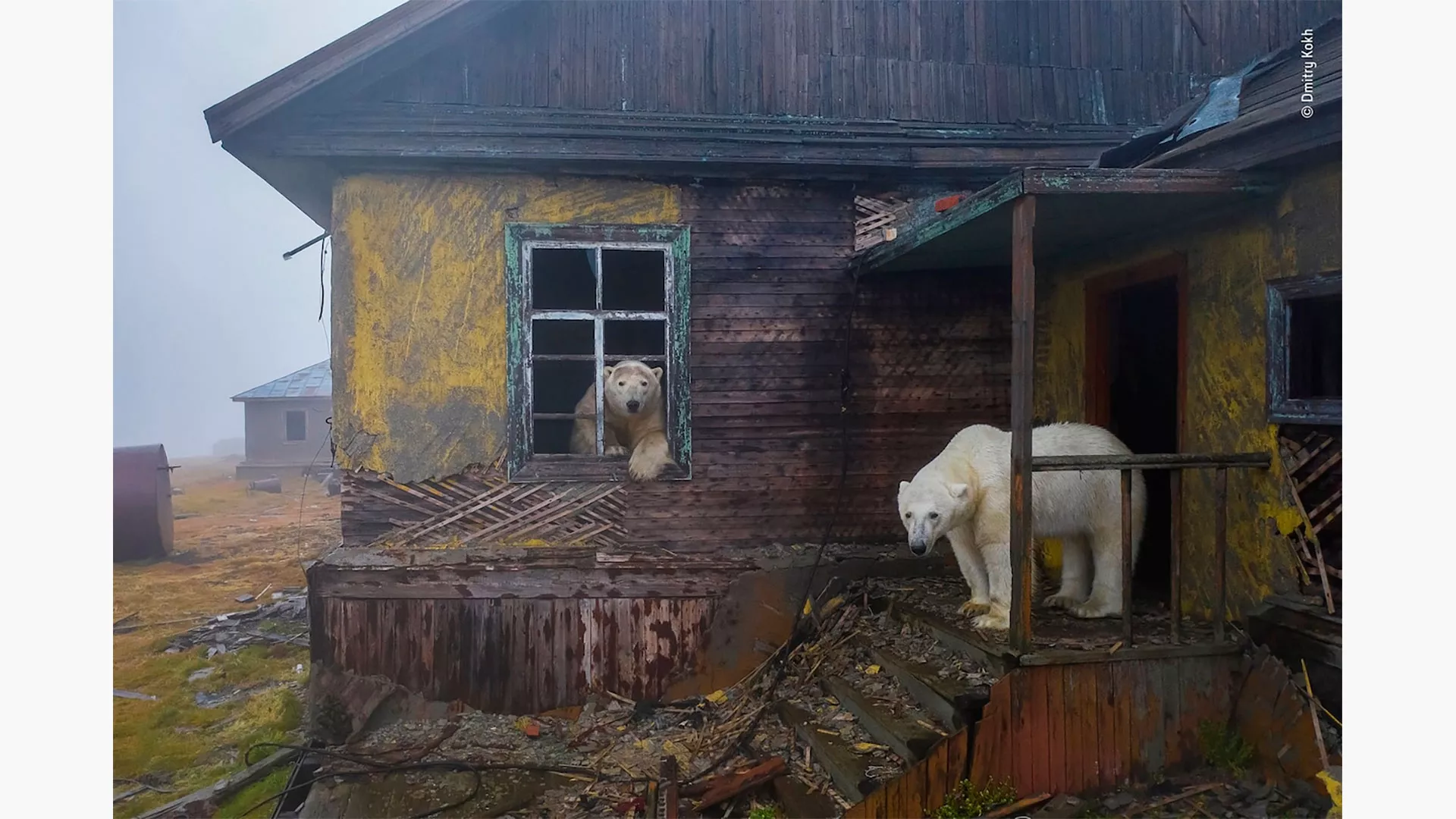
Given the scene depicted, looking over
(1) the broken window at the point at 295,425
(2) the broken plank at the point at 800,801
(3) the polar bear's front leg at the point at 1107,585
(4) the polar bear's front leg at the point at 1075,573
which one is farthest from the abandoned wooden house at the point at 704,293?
(1) the broken window at the point at 295,425

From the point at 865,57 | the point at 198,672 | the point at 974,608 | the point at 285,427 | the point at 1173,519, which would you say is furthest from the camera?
the point at 285,427

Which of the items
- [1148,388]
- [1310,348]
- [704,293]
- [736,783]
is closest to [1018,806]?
[736,783]

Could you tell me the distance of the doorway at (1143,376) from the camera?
516cm

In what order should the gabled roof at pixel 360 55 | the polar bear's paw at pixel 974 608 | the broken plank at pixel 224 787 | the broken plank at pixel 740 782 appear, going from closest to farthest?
the broken plank at pixel 740 782, the polar bear's paw at pixel 974 608, the broken plank at pixel 224 787, the gabled roof at pixel 360 55

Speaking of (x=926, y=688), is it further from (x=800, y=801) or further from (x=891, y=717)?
(x=800, y=801)

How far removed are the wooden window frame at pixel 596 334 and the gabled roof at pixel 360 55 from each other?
4.33ft

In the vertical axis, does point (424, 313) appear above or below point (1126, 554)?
above

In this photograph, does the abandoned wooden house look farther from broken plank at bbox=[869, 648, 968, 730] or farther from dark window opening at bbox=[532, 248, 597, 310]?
dark window opening at bbox=[532, 248, 597, 310]

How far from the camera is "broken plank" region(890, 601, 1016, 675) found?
3.69 m

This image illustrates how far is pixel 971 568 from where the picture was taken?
14.8ft

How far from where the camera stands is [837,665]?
4.84 metres

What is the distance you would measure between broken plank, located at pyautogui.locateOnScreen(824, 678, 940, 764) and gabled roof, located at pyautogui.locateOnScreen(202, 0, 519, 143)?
4.88m

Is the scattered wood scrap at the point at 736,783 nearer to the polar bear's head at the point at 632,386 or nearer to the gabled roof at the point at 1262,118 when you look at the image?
the polar bear's head at the point at 632,386

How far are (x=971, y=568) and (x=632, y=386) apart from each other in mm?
2490
